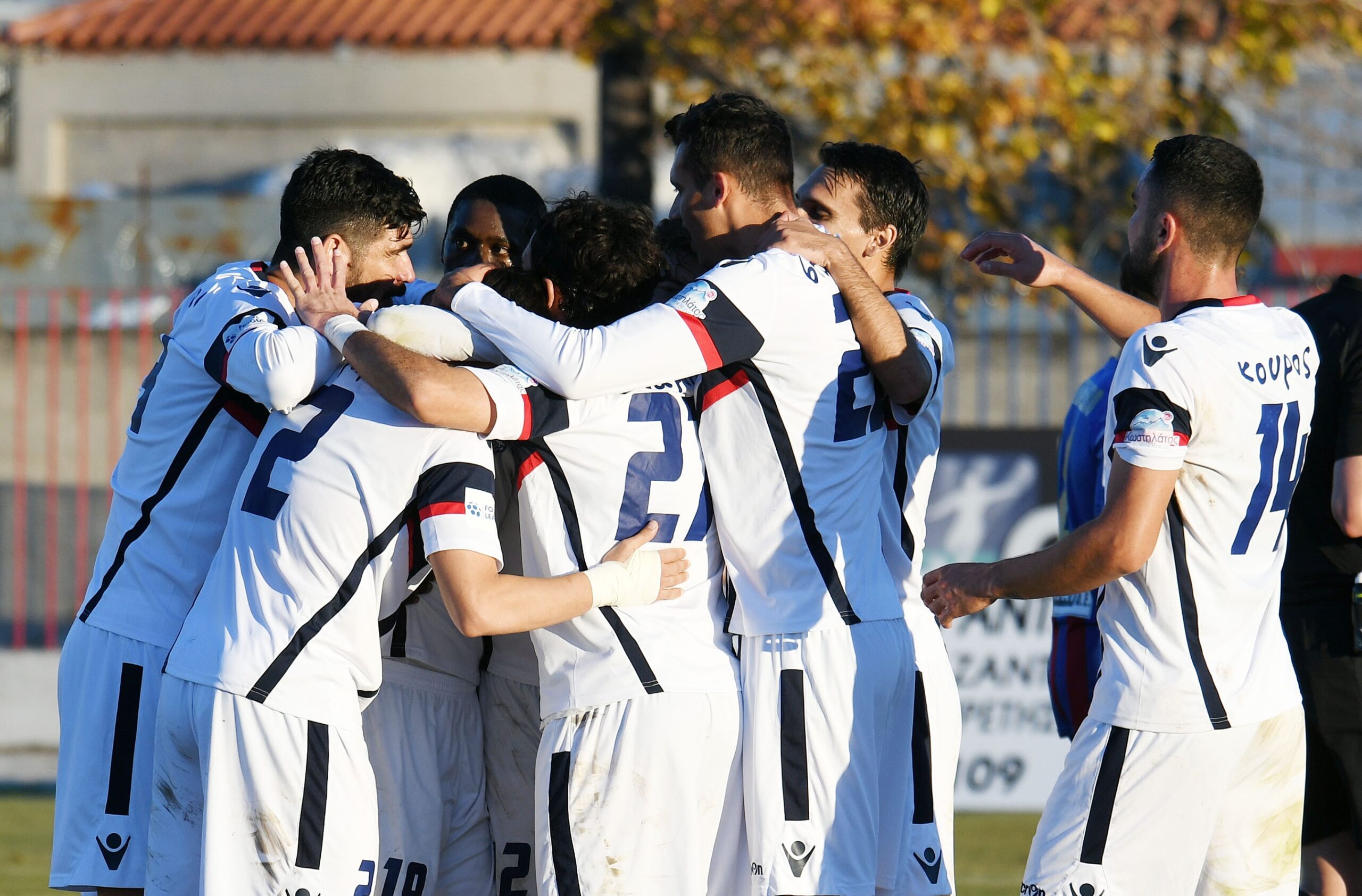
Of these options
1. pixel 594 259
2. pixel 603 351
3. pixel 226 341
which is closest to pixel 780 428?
pixel 603 351

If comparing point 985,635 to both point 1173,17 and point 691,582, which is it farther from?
point 1173,17

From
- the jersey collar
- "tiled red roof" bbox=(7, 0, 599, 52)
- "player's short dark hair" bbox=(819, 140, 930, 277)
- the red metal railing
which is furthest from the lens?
"tiled red roof" bbox=(7, 0, 599, 52)

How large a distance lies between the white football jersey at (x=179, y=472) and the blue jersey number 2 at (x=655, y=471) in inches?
41.2

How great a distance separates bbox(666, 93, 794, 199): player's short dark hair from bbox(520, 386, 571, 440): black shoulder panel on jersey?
0.84 meters

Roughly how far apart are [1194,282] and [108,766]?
3.29 meters

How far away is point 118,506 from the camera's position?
4.40 meters

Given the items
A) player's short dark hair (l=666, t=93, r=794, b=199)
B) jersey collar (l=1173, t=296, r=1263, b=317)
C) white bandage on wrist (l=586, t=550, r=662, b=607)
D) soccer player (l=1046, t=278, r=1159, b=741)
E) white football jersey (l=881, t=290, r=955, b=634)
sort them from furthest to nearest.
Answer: soccer player (l=1046, t=278, r=1159, b=741), white football jersey (l=881, t=290, r=955, b=634), player's short dark hair (l=666, t=93, r=794, b=199), jersey collar (l=1173, t=296, r=1263, b=317), white bandage on wrist (l=586, t=550, r=662, b=607)

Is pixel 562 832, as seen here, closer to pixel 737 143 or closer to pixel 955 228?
pixel 737 143

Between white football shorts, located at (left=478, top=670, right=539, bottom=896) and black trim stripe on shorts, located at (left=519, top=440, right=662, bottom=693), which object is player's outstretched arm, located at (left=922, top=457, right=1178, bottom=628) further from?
white football shorts, located at (left=478, top=670, right=539, bottom=896)

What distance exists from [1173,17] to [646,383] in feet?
34.8

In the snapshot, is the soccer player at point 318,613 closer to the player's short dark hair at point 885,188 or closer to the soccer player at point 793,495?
the soccer player at point 793,495

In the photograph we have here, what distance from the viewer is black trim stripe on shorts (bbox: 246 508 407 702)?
373 centimetres

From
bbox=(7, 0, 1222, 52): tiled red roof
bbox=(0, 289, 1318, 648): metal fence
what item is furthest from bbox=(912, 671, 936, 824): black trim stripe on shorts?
bbox=(7, 0, 1222, 52): tiled red roof

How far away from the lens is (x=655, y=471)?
12.8ft
